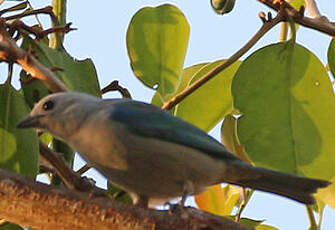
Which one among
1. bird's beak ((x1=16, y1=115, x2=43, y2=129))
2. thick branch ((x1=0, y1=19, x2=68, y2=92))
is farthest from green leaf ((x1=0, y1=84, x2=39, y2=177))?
thick branch ((x1=0, y1=19, x2=68, y2=92))

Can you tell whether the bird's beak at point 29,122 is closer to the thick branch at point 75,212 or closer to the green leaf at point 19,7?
the thick branch at point 75,212

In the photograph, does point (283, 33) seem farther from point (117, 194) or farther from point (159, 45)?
point (117, 194)

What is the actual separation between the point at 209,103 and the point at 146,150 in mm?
498

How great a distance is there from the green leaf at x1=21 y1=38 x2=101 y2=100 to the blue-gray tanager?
45 mm

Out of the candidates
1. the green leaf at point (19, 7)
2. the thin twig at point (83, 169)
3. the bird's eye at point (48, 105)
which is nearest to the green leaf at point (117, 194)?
the thin twig at point (83, 169)

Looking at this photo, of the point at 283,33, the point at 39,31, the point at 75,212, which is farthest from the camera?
the point at 283,33

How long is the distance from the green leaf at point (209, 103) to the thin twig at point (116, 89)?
27 centimetres

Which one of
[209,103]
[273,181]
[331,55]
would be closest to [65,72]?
[209,103]

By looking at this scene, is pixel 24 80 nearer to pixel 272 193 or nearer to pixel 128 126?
pixel 128 126

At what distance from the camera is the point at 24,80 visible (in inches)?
105

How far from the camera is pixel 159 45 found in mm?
2910

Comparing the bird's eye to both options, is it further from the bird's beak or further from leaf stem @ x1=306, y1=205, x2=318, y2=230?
leaf stem @ x1=306, y1=205, x2=318, y2=230

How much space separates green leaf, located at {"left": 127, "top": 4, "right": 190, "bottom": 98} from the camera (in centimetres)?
A: 283

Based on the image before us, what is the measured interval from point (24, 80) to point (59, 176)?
393 mm
